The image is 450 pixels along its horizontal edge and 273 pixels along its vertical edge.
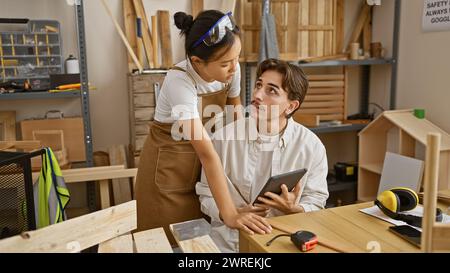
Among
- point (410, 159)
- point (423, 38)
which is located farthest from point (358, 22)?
point (410, 159)

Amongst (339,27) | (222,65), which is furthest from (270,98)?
(339,27)

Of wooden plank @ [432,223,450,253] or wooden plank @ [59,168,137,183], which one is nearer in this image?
wooden plank @ [432,223,450,253]

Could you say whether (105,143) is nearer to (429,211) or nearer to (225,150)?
(225,150)

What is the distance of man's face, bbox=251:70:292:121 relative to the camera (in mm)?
1446

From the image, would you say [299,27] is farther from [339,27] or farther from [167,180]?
[167,180]

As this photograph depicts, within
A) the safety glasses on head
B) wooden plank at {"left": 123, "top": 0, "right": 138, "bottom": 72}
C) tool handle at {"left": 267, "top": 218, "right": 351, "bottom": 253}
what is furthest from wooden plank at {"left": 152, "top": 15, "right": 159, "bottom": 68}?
tool handle at {"left": 267, "top": 218, "right": 351, "bottom": 253}

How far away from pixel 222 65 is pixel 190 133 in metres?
0.25

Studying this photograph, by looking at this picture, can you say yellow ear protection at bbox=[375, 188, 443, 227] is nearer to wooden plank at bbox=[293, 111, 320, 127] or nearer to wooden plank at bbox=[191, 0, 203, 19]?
wooden plank at bbox=[293, 111, 320, 127]

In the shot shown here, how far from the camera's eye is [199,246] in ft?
2.64

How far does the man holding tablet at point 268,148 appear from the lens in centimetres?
143

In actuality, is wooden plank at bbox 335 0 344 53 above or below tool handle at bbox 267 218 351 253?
above

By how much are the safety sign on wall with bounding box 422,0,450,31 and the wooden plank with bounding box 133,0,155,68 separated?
68.5 inches

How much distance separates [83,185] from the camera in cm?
262

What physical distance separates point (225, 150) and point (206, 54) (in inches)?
14.4
